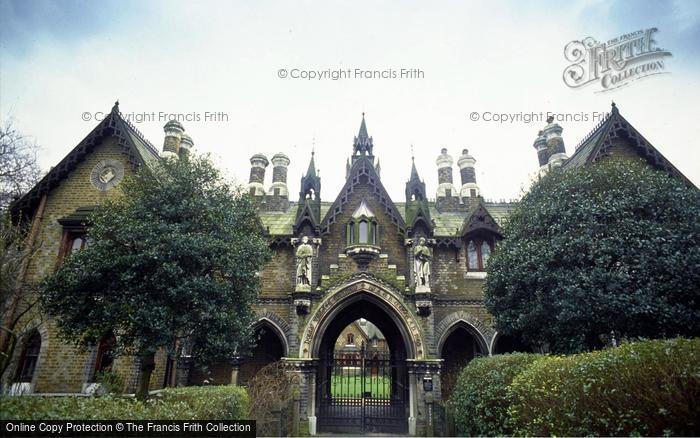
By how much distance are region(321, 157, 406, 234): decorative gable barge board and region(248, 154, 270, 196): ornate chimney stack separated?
817 cm

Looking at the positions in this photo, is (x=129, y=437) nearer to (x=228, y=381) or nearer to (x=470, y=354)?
(x=228, y=381)

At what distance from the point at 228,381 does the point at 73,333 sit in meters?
8.55

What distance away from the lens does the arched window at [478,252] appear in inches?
786

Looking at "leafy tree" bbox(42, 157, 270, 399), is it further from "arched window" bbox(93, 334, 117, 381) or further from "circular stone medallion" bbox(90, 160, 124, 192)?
"circular stone medallion" bbox(90, 160, 124, 192)

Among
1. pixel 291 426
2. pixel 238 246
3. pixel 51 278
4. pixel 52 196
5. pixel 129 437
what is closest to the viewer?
pixel 129 437

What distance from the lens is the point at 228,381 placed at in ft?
62.0

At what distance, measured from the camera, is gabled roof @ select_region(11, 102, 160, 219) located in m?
18.6

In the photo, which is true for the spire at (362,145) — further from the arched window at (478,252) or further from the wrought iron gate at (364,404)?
the wrought iron gate at (364,404)

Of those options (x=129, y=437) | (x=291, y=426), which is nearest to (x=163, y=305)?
(x=129, y=437)

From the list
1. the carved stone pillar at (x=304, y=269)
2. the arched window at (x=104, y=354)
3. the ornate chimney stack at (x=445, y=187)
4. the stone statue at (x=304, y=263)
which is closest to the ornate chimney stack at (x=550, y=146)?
the ornate chimney stack at (x=445, y=187)

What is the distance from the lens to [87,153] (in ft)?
64.0

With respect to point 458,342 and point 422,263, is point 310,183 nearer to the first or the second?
point 422,263

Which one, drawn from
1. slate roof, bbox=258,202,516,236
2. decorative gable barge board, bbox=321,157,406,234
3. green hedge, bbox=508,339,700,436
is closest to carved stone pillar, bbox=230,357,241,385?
slate roof, bbox=258,202,516,236

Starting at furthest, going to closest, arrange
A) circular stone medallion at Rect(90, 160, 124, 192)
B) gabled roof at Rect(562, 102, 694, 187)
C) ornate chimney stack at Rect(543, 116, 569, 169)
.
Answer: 1. ornate chimney stack at Rect(543, 116, 569, 169)
2. gabled roof at Rect(562, 102, 694, 187)
3. circular stone medallion at Rect(90, 160, 124, 192)
